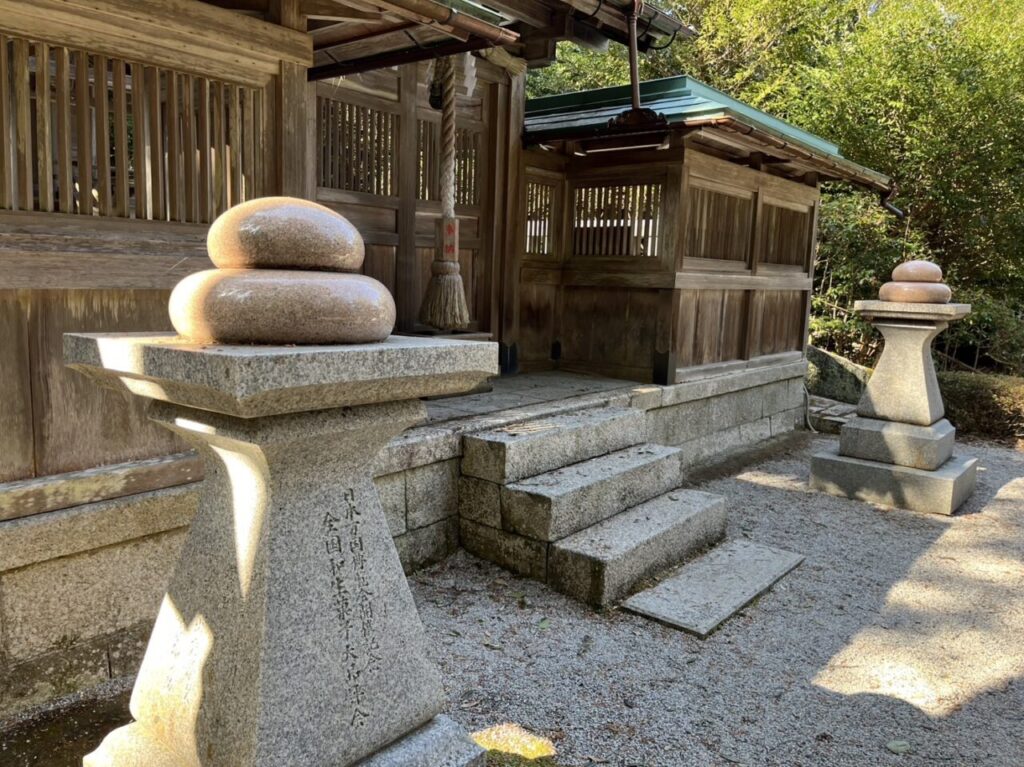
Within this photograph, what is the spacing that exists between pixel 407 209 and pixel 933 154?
32.8ft

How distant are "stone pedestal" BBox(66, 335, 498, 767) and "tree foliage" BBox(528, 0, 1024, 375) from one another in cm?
1278

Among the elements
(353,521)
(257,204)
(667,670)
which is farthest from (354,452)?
(667,670)

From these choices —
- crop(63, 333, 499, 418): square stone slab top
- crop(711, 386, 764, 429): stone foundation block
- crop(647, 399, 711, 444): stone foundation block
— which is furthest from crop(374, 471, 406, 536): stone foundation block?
crop(711, 386, 764, 429): stone foundation block

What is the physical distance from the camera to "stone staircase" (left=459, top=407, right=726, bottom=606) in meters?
4.51

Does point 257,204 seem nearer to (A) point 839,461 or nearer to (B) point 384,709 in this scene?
(B) point 384,709

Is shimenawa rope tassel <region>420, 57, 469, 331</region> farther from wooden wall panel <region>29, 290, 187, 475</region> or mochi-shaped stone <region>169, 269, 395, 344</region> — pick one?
mochi-shaped stone <region>169, 269, 395, 344</region>

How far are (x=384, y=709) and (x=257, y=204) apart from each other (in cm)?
153

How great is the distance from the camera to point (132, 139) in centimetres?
371

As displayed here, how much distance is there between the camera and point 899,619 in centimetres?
458

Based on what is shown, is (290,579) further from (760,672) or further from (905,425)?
(905,425)


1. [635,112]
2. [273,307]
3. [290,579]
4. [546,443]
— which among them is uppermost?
[635,112]

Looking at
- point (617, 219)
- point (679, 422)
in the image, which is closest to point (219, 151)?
point (617, 219)

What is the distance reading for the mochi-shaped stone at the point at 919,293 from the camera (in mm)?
6980

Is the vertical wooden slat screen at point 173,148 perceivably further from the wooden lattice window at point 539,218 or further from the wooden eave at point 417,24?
the wooden lattice window at point 539,218
